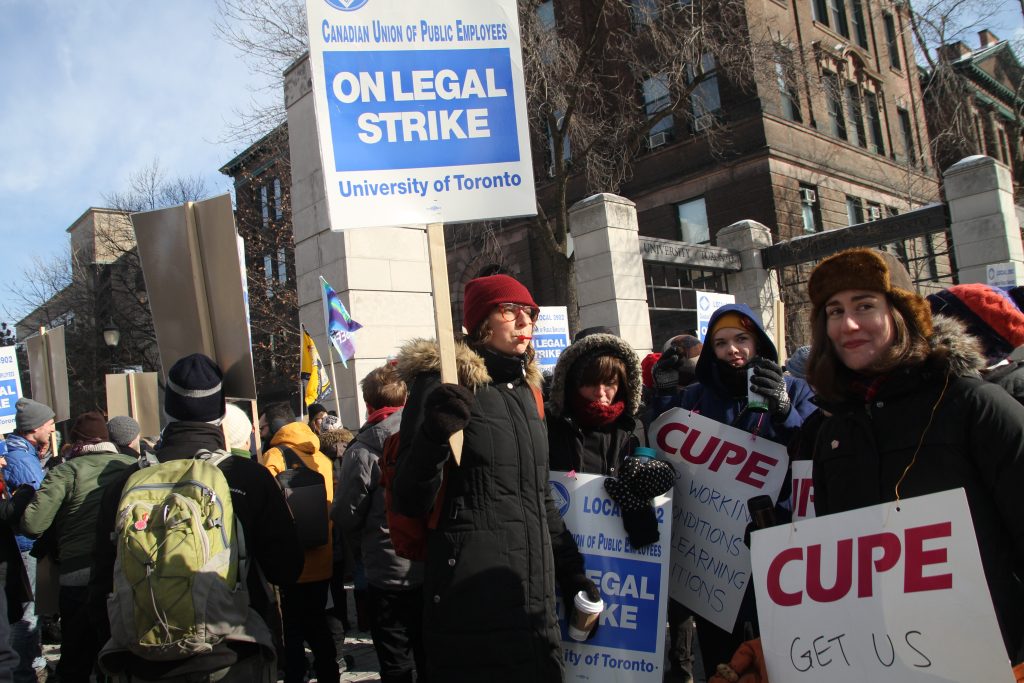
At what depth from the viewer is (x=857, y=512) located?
1999mm

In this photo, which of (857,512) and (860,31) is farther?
(860,31)

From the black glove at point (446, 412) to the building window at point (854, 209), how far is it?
24.6 meters

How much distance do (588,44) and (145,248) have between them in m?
12.1

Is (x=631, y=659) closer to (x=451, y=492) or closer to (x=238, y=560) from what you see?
(x=451, y=492)

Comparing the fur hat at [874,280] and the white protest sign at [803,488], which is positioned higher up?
A: the fur hat at [874,280]

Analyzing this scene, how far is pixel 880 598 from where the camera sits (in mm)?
1915

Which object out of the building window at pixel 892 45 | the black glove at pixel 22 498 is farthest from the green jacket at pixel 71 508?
the building window at pixel 892 45

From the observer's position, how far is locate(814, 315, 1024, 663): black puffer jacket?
6.21ft

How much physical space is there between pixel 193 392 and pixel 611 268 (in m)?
8.19

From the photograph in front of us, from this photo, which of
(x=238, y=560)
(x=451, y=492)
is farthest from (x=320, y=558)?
(x=451, y=492)

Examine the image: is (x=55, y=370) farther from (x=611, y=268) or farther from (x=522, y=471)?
(x=611, y=268)

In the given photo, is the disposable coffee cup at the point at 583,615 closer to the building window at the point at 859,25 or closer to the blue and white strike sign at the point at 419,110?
the blue and white strike sign at the point at 419,110

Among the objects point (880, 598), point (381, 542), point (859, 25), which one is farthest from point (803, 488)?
point (859, 25)

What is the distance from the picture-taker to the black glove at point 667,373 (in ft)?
15.0
